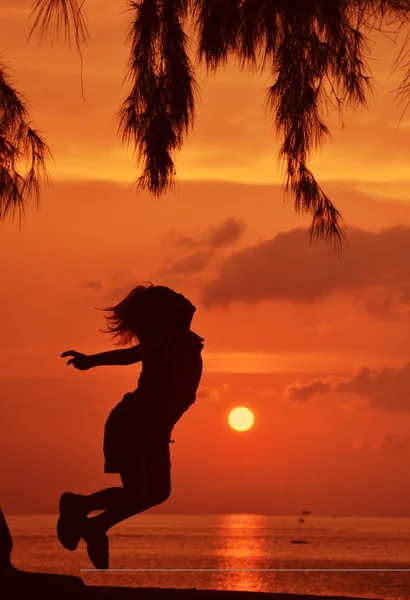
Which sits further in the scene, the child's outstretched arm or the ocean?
the ocean

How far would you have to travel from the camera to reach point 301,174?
7.62 meters

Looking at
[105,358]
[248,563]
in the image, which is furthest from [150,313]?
[248,563]

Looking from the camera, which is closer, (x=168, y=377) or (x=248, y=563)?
(x=168, y=377)

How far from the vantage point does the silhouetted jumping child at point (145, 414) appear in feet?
20.6

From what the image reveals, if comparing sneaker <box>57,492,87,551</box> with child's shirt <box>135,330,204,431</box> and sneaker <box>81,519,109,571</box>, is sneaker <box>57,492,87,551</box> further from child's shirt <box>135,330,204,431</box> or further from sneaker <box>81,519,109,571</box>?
child's shirt <box>135,330,204,431</box>

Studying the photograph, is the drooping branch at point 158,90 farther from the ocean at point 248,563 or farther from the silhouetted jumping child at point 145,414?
the ocean at point 248,563

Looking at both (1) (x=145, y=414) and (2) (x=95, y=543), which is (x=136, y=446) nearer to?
(1) (x=145, y=414)

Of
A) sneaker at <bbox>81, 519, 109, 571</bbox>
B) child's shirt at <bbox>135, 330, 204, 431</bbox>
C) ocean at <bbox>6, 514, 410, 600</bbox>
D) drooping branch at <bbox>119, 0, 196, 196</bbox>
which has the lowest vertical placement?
ocean at <bbox>6, 514, 410, 600</bbox>

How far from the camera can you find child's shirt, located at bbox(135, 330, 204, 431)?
247 inches

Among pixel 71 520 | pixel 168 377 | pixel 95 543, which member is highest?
pixel 168 377

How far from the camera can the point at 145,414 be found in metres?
6.33

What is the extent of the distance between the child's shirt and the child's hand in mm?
306

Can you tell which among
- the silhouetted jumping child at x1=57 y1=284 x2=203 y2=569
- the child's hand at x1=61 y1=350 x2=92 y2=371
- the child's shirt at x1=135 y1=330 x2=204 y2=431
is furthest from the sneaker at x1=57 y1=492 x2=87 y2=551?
the child's hand at x1=61 y1=350 x2=92 y2=371

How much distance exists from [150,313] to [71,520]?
46.9 inches
